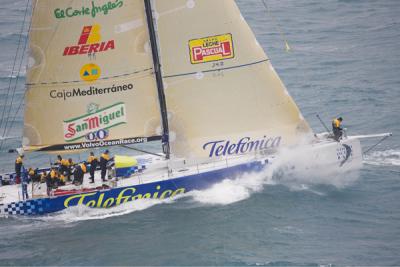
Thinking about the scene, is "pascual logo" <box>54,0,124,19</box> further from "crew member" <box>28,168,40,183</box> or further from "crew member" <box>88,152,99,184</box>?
"crew member" <box>28,168,40,183</box>

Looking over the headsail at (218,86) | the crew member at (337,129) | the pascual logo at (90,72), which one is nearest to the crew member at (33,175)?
the pascual logo at (90,72)

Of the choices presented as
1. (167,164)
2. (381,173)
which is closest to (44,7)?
(167,164)

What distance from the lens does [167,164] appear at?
3003 centimetres

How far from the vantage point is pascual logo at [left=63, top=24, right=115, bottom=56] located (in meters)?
28.3

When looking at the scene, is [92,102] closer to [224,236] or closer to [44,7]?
[44,7]

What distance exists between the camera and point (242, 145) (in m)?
29.9

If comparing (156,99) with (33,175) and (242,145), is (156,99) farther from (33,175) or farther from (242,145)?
(33,175)

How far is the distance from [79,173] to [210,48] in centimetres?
753

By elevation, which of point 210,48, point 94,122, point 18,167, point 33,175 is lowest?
point 33,175

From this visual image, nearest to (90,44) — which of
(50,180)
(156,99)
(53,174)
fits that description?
(156,99)

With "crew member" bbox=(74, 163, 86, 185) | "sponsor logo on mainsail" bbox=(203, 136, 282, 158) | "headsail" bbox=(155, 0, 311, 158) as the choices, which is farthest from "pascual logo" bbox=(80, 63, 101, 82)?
"sponsor logo on mainsail" bbox=(203, 136, 282, 158)

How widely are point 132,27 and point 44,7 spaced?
353 centimetres

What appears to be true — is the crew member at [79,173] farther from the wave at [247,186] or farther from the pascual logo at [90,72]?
the pascual logo at [90,72]

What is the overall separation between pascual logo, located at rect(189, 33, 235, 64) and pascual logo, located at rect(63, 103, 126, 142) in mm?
3705
